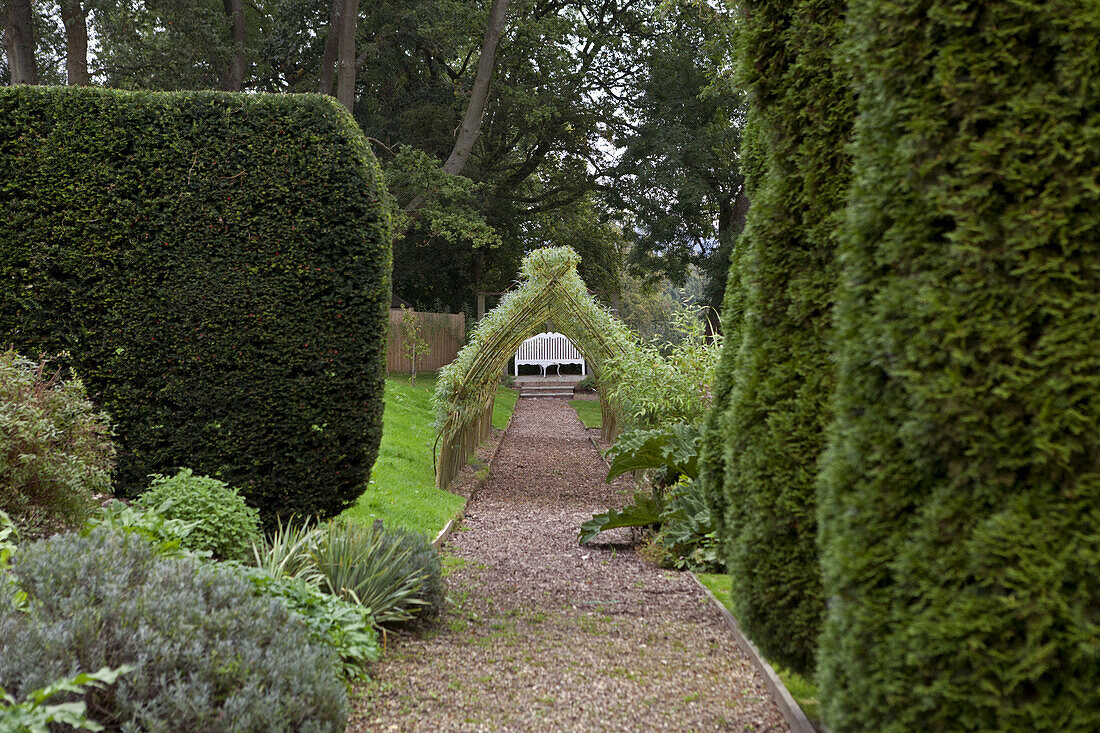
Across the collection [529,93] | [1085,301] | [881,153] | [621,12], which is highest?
[621,12]

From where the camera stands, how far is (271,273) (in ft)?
17.2

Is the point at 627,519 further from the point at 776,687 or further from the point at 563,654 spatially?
the point at 776,687

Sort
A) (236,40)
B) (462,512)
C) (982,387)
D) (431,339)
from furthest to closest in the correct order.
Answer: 1. (431,339)
2. (236,40)
3. (462,512)
4. (982,387)

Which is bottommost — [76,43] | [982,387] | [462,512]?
[462,512]

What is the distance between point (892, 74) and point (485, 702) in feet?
9.67

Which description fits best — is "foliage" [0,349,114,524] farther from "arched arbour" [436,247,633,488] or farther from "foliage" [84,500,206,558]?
"arched arbour" [436,247,633,488]

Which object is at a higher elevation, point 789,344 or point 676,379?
point 789,344

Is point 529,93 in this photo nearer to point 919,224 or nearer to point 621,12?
point 621,12

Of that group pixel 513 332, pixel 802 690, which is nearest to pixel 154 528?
pixel 802 690

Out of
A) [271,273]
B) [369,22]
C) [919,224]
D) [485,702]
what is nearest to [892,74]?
[919,224]

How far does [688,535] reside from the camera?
229 inches

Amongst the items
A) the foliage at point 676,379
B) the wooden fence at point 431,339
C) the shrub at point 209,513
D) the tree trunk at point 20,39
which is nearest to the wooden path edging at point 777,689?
the shrub at point 209,513

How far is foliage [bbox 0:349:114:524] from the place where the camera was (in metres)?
3.91

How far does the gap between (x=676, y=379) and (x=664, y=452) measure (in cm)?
186
